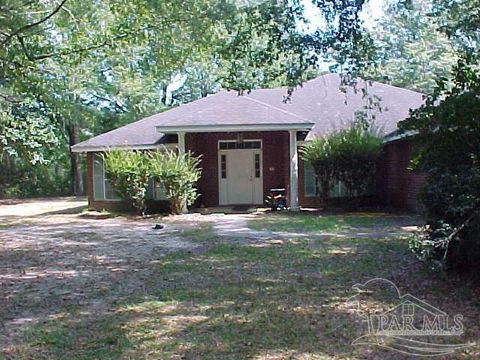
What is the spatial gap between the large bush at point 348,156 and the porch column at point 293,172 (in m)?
0.42

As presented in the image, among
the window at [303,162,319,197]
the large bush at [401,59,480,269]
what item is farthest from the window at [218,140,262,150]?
the large bush at [401,59,480,269]

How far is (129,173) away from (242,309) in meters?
11.5

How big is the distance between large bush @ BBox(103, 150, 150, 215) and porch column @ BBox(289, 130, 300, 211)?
4.40 metres

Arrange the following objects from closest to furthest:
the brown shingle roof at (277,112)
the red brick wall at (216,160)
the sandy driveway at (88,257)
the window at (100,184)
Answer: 1. the sandy driveway at (88,257)
2. the brown shingle roof at (277,112)
3. the red brick wall at (216,160)
4. the window at (100,184)

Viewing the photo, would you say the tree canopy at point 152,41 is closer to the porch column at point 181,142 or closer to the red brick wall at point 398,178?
the porch column at point 181,142

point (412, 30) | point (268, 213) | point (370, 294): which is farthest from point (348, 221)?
point (412, 30)

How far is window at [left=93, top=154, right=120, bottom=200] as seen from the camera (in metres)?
19.1

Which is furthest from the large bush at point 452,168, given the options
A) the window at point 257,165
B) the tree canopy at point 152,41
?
the window at point 257,165

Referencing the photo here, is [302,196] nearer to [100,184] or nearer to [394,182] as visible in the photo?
[394,182]

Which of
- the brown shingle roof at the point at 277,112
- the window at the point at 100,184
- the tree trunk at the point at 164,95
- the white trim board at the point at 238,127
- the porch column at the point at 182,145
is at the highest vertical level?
the tree trunk at the point at 164,95

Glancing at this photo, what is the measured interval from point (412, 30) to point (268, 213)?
22.2 metres

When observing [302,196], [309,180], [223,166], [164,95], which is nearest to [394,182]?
→ [309,180]

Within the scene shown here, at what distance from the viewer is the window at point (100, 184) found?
19141mm

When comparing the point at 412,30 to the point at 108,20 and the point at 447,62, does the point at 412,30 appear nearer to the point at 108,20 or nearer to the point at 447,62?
the point at 447,62
